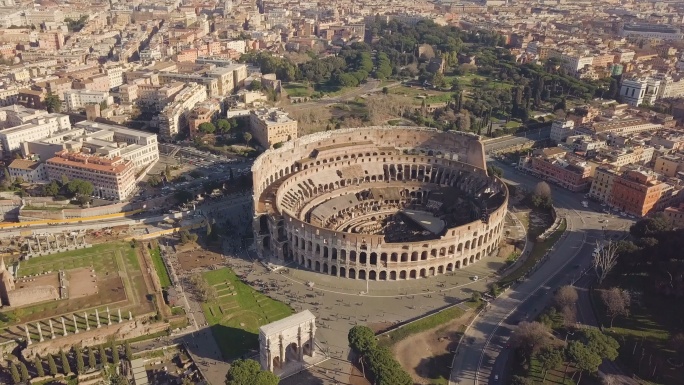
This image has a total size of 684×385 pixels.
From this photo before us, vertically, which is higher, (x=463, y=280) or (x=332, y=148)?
(x=332, y=148)

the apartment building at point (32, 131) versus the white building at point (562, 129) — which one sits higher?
the white building at point (562, 129)

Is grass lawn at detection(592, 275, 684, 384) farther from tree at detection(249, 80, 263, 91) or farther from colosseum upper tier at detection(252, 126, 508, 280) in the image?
tree at detection(249, 80, 263, 91)

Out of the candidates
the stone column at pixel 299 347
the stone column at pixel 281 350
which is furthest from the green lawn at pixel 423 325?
the stone column at pixel 281 350

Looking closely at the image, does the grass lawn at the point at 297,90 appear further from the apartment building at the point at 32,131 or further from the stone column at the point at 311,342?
the stone column at the point at 311,342

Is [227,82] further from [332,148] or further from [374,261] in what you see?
[374,261]

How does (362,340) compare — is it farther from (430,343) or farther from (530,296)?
(530,296)

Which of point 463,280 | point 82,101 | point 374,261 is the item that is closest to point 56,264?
point 374,261

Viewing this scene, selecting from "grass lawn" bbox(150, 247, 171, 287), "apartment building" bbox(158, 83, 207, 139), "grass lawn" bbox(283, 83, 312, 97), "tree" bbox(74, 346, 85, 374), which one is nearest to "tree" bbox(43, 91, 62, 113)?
"apartment building" bbox(158, 83, 207, 139)
